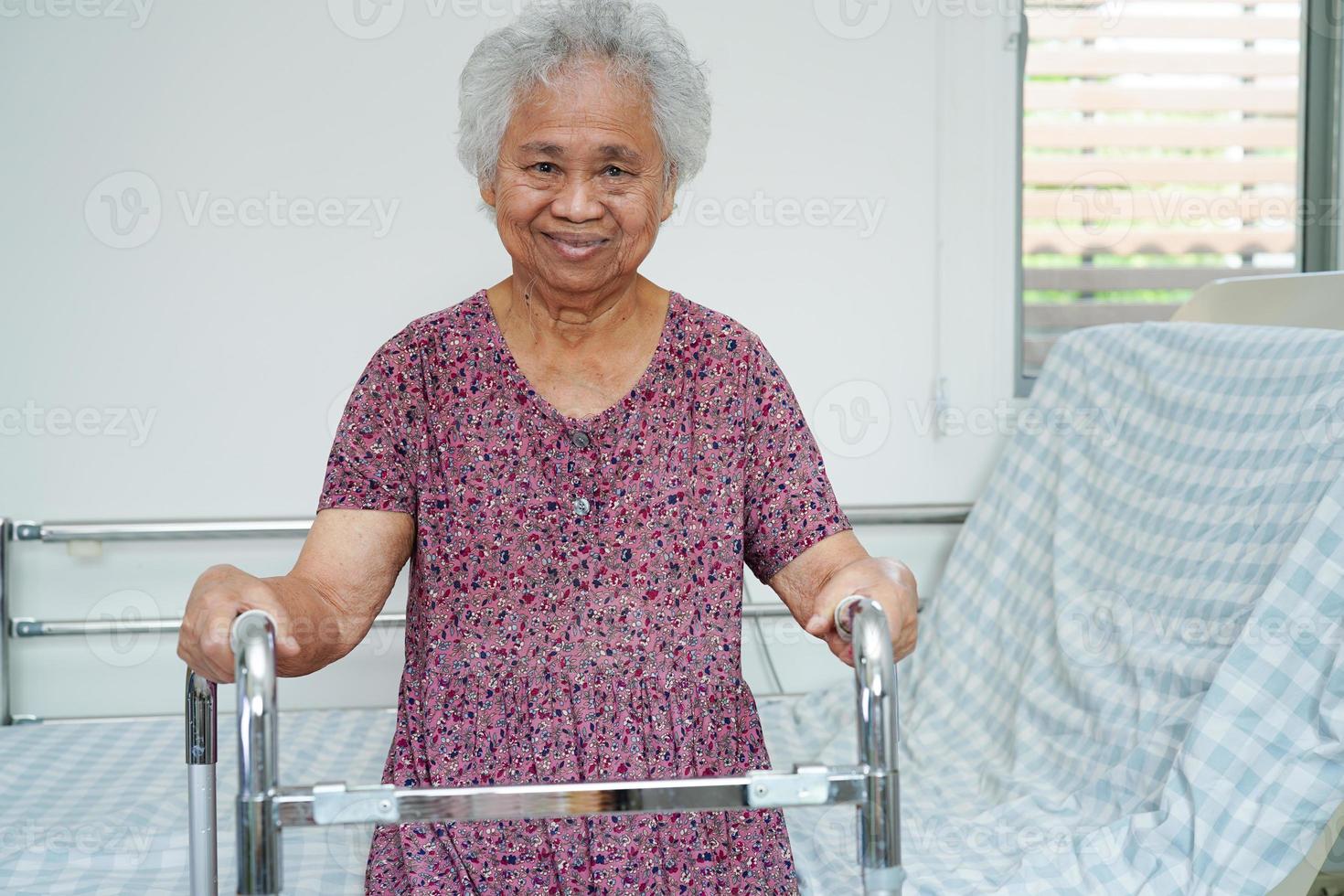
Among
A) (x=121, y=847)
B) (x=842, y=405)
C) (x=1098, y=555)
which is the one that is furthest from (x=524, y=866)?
(x=842, y=405)

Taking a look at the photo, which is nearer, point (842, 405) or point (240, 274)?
point (240, 274)

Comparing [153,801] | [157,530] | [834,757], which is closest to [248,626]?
[153,801]

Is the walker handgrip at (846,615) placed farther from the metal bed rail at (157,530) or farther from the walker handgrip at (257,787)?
the metal bed rail at (157,530)

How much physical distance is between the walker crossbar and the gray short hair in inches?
20.0

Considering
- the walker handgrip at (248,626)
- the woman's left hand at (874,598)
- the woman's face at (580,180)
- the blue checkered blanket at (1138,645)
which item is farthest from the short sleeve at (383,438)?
the blue checkered blanket at (1138,645)

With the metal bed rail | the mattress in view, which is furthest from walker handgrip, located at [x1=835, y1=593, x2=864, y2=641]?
the metal bed rail

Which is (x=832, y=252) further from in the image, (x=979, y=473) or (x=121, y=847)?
(x=121, y=847)

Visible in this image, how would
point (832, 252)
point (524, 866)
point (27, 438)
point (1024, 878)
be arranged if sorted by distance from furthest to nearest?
1. point (832, 252)
2. point (27, 438)
3. point (1024, 878)
4. point (524, 866)

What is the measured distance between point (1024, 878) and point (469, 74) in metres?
1.19

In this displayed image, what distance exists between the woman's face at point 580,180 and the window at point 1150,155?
1.72 metres

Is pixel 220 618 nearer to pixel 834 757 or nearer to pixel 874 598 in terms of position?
pixel 874 598

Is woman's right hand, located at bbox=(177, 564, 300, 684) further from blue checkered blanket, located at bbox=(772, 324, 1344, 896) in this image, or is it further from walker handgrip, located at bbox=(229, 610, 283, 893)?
blue checkered blanket, located at bbox=(772, 324, 1344, 896)

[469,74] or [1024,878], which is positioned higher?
[469,74]

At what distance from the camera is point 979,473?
2.62 m
